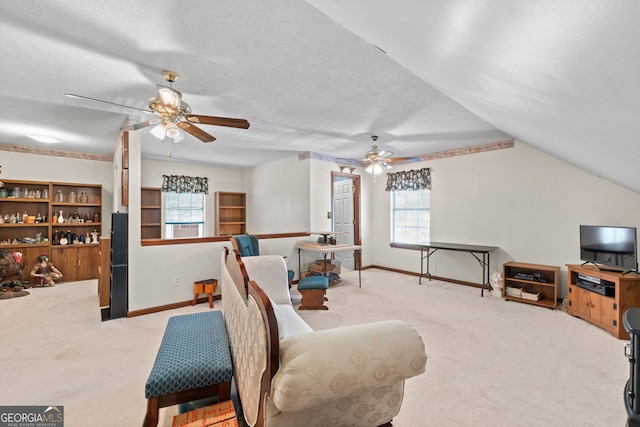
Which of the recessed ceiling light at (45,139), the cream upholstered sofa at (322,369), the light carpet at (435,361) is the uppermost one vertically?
the recessed ceiling light at (45,139)

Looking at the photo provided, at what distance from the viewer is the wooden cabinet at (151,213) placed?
237 inches

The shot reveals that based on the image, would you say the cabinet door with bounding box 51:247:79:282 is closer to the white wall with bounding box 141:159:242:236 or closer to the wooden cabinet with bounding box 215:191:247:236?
the white wall with bounding box 141:159:242:236

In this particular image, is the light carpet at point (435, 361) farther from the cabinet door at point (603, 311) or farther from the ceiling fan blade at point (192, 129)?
the ceiling fan blade at point (192, 129)

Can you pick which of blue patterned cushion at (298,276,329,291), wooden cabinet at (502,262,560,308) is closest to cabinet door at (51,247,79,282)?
blue patterned cushion at (298,276,329,291)

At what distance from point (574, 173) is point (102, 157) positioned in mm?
8304

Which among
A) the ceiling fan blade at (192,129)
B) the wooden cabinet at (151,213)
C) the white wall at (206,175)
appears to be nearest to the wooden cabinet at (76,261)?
the wooden cabinet at (151,213)

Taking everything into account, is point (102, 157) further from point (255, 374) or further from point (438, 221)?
point (438, 221)

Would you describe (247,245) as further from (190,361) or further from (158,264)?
(190,361)

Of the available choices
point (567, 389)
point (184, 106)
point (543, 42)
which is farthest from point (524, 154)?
point (184, 106)

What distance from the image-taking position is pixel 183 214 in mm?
6547

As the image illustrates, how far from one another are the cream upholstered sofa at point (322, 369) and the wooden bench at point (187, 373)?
0.20 m

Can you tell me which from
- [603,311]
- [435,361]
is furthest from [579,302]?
[435,361]

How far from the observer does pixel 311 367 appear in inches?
35.8

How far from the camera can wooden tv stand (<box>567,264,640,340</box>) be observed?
112 inches
